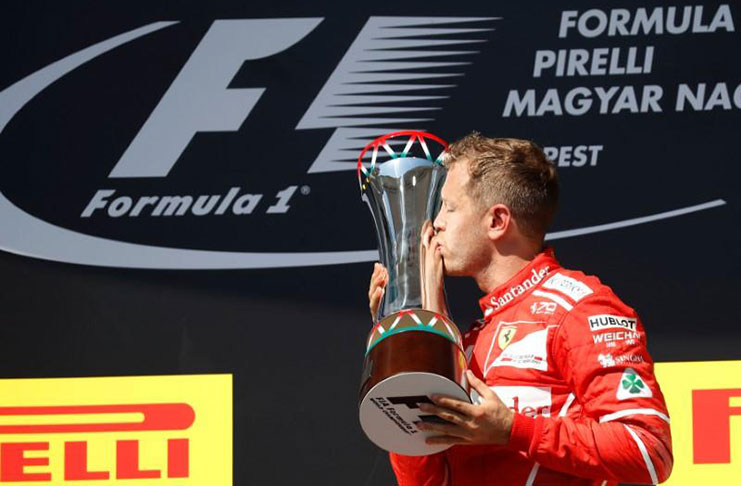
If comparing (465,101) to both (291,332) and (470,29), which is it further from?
(291,332)

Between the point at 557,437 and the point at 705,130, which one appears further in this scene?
the point at 705,130

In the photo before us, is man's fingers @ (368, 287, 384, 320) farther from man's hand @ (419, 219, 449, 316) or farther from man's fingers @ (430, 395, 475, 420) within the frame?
man's fingers @ (430, 395, 475, 420)

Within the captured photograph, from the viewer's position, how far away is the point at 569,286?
1509 mm

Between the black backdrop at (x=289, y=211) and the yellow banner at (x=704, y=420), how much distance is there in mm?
60

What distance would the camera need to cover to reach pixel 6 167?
9.32 feet

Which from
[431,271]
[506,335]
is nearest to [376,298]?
[431,271]

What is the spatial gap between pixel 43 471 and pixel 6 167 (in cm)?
95

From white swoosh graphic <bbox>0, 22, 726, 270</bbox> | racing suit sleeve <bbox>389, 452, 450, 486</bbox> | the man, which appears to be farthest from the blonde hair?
white swoosh graphic <bbox>0, 22, 726, 270</bbox>

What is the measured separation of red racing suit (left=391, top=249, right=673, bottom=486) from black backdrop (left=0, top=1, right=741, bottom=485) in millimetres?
1307

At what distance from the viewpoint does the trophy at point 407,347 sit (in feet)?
4.16

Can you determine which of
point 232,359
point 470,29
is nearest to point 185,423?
point 232,359

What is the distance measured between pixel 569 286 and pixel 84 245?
180cm

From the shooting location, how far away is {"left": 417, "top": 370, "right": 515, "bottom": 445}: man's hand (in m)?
1.26

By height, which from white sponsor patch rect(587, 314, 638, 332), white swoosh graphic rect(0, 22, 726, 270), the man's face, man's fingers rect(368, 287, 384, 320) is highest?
white swoosh graphic rect(0, 22, 726, 270)
